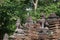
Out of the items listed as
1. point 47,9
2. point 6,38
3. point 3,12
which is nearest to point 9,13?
point 3,12

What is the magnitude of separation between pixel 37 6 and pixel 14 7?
766 cm

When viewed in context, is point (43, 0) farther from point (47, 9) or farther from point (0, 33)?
point (0, 33)

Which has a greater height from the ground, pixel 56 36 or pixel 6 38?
pixel 56 36

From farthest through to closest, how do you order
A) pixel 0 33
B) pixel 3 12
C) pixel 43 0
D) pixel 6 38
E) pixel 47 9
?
1. pixel 43 0
2. pixel 47 9
3. pixel 0 33
4. pixel 3 12
5. pixel 6 38

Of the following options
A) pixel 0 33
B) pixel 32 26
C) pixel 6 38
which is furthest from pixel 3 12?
pixel 32 26

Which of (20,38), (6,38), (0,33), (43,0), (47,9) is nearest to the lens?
(20,38)

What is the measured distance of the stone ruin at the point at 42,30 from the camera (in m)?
7.16

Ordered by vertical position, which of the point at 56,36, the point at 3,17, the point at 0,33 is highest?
the point at 56,36

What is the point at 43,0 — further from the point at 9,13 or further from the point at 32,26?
the point at 32,26

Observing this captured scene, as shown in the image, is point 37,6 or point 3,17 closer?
point 3,17

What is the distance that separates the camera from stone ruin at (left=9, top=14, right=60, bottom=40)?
7.16 meters

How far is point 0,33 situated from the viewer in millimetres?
13859

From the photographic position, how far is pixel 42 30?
7.46 meters

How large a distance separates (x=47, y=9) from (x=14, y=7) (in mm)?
4776
